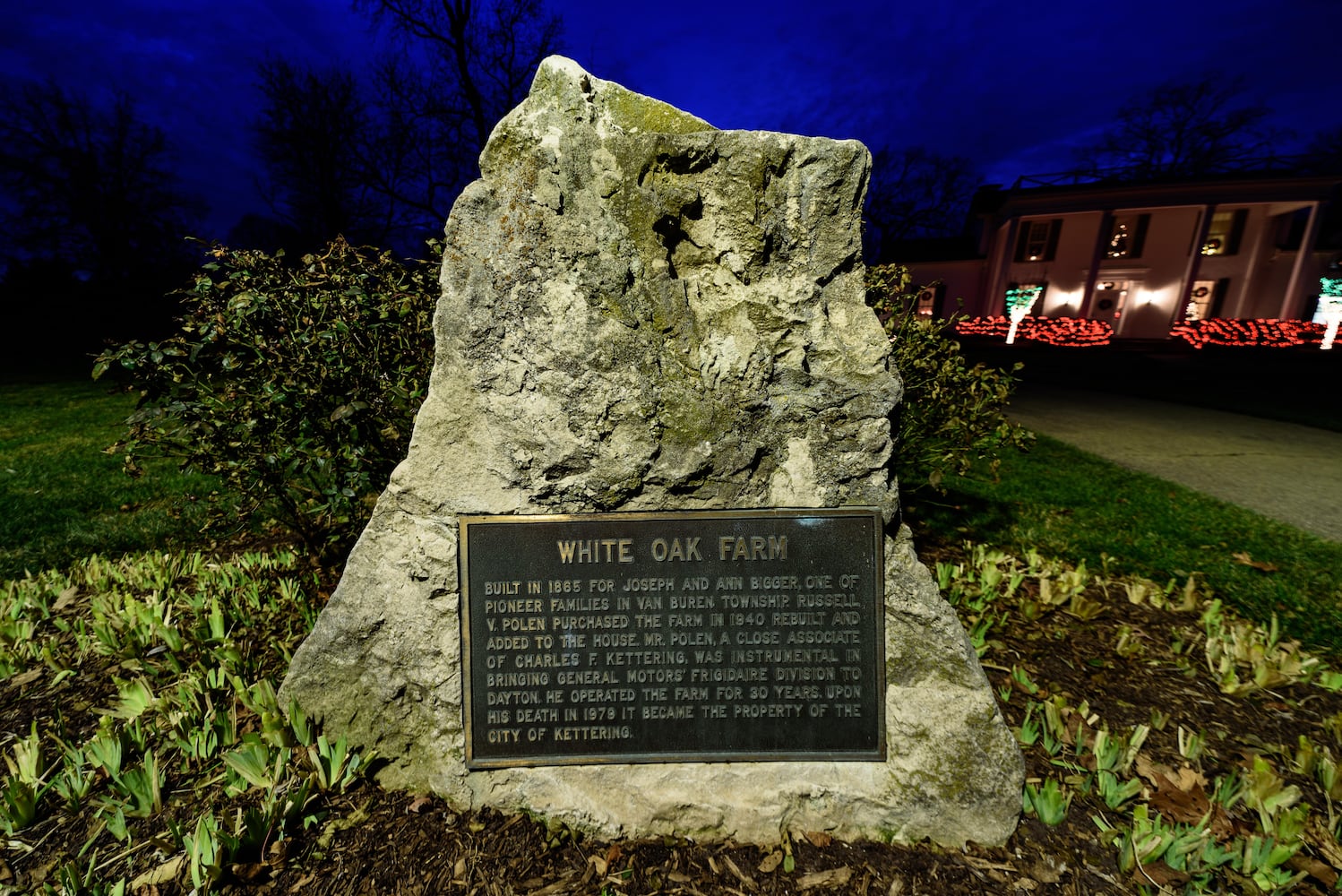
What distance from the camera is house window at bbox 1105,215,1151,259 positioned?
21.3 meters

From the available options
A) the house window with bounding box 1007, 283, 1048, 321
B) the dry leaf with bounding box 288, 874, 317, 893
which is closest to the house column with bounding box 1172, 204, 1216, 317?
the house window with bounding box 1007, 283, 1048, 321

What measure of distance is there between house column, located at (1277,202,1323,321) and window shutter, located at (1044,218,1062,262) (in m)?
6.86

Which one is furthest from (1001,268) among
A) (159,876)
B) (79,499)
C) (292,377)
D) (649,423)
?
(159,876)

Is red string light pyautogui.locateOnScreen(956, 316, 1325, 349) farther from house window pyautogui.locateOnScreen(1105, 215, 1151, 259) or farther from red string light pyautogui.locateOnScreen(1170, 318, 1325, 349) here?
house window pyautogui.locateOnScreen(1105, 215, 1151, 259)

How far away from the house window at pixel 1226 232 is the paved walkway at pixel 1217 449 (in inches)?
636

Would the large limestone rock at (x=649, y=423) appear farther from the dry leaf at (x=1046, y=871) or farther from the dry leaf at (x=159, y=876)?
the dry leaf at (x=159, y=876)

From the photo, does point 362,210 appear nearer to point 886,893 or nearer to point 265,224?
point 265,224

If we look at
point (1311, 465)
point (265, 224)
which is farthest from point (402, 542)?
point (265, 224)

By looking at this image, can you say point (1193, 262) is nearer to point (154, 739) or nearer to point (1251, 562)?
point (1251, 562)

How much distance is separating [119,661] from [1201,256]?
95.2 feet

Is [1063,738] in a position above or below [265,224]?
below

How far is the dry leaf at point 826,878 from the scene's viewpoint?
1877 mm

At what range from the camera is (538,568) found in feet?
6.63

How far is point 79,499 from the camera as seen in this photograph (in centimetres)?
477
